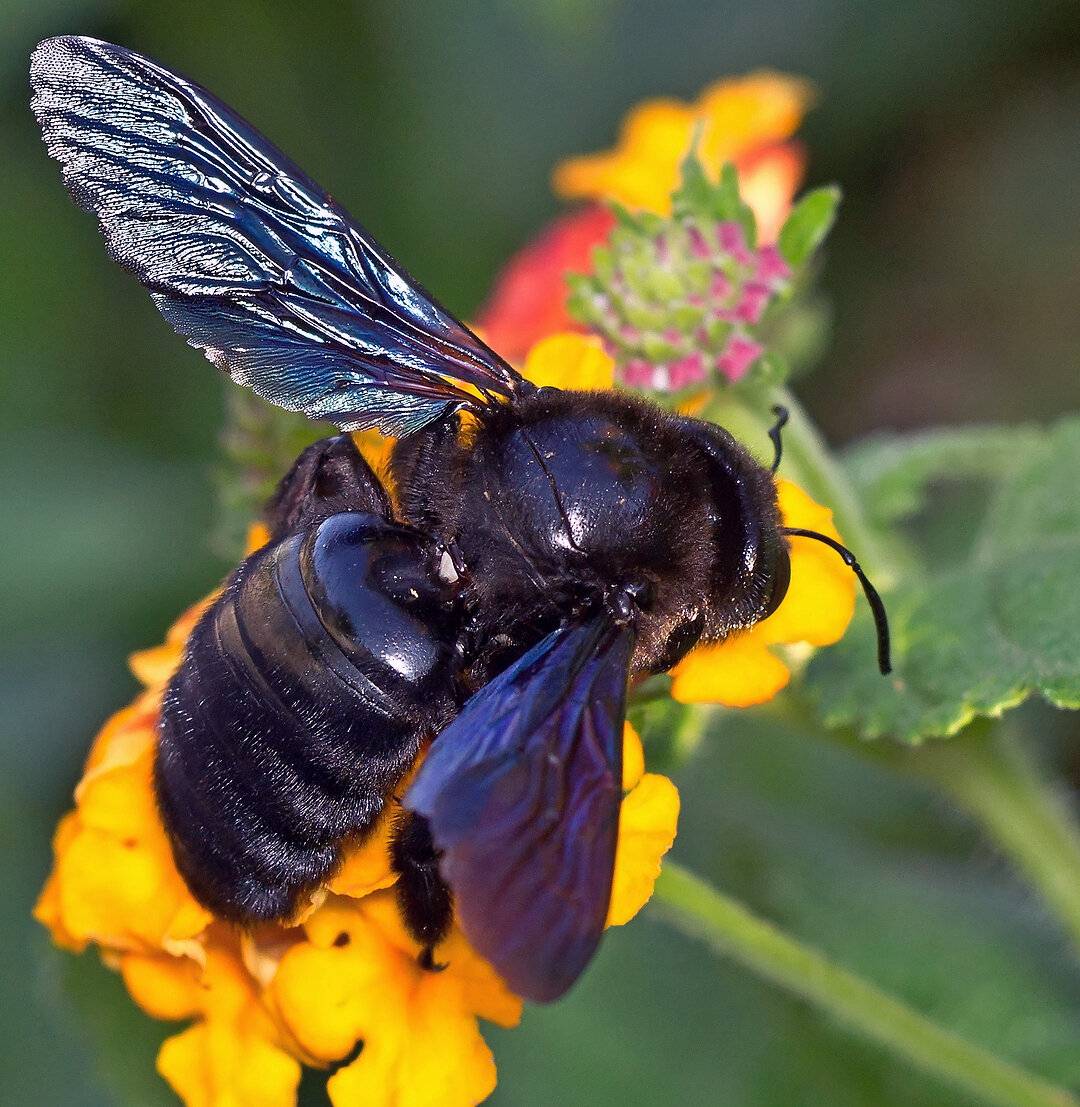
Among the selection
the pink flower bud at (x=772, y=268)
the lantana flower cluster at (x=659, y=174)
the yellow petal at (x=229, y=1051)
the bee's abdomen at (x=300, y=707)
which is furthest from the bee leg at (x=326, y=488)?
the lantana flower cluster at (x=659, y=174)

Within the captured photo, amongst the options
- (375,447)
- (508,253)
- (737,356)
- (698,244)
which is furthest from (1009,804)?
(508,253)

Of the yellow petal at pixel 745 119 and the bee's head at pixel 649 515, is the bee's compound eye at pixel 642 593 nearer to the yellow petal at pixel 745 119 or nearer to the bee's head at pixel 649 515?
the bee's head at pixel 649 515

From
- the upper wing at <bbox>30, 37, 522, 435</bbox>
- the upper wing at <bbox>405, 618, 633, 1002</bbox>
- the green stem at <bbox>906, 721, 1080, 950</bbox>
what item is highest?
the upper wing at <bbox>30, 37, 522, 435</bbox>

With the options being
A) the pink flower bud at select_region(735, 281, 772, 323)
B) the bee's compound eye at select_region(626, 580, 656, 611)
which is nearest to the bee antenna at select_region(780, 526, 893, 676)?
the bee's compound eye at select_region(626, 580, 656, 611)

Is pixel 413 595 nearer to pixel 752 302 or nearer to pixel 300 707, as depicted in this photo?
pixel 300 707

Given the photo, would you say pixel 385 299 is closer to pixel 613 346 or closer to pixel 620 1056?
pixel 613 346

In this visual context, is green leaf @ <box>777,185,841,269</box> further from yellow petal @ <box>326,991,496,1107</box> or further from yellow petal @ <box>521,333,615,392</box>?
yellow petal @ <box>326,991,496,1107</box>
